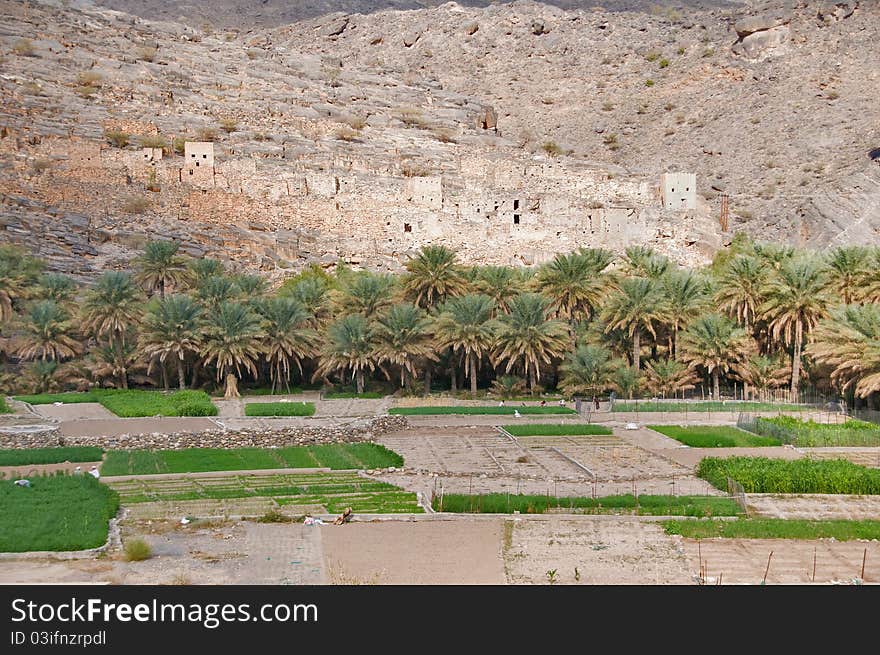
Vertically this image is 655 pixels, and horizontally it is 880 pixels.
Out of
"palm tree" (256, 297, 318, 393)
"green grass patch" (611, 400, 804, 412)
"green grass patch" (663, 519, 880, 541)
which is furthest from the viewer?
"palm tree" (256, 297, 318, 393)

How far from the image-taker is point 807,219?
53781 millimetres

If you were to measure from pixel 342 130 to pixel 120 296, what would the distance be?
29761mm

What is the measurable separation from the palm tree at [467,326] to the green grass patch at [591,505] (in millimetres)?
16296

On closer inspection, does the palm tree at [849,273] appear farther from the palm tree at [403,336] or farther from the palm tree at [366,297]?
the palm tree at [366,297]

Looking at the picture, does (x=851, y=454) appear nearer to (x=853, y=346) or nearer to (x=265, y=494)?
(x=853, y=346)

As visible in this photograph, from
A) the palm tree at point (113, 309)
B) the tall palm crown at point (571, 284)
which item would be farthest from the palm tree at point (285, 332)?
the tall palm crown at point (571, 284)

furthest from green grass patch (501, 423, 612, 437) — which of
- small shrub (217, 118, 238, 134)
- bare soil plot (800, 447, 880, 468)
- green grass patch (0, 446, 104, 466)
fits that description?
small shrub (217, 118, 238, 134)

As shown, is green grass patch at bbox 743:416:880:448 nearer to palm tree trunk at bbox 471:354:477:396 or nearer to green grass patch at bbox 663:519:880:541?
green grass patch at bbox 663:519:880:541

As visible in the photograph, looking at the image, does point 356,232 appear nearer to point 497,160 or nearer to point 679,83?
point 497,160

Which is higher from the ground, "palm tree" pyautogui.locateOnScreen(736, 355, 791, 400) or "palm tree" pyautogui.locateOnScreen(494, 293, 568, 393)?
"palm tree" pyautogui.locateOnScreen(494, 293, 568, 393)

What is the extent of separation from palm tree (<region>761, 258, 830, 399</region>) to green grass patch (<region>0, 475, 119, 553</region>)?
78.4 feet

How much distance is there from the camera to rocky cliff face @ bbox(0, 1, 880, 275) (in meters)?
50.7

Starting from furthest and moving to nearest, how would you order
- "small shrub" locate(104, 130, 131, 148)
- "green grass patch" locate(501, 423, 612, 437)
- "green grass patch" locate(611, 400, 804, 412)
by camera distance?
"small shrub" locate(104, 130, 131, 148)
"green grass patch" locate(611, 400, 804, 412)
"green grass patch" locate(501, 423, 612, 437)
